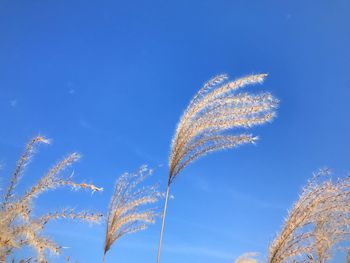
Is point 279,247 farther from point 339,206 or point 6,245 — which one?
point 6,245

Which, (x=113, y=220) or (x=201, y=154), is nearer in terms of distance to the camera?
(x=201, y=154)

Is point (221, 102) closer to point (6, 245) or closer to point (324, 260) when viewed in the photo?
point (6, 245)

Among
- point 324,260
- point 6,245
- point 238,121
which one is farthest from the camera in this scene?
point 324,260

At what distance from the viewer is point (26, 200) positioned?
389 cm

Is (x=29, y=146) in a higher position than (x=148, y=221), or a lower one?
lower

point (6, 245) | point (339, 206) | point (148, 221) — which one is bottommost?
point (6, 245)

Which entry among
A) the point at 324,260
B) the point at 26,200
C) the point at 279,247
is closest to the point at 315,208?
the point at 279,247

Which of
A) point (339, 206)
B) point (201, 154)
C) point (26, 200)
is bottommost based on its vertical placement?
point (26, 200)

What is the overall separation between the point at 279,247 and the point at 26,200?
9.92 feet

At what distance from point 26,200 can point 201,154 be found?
2.15 meters

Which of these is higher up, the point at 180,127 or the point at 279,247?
the point at 180,127

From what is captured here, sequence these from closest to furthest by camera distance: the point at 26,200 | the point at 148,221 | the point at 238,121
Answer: the point at 26,200 → the point at 238,121 → the point at 148,221

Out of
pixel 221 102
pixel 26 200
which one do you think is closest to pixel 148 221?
pixel 221 102

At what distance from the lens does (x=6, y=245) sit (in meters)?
3.55
